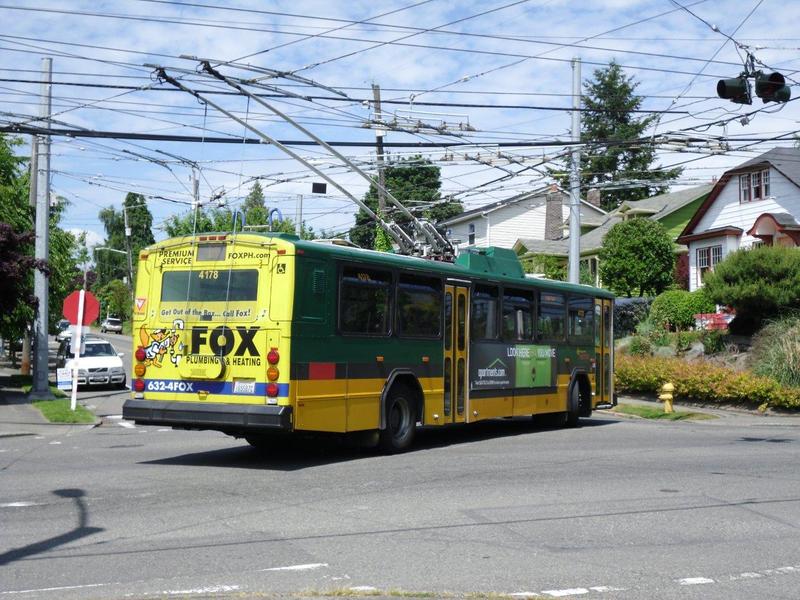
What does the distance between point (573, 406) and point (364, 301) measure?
7.81 metres

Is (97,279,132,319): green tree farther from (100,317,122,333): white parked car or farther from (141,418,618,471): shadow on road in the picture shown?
(141,418,618,471): shadow on road

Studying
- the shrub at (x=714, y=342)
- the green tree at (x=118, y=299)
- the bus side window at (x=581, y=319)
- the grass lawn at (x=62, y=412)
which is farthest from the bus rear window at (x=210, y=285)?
the green tree at (x=118, y=299)

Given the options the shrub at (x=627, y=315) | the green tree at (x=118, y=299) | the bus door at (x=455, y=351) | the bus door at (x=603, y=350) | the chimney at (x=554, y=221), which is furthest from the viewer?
the green tree at (x=118, y=299)

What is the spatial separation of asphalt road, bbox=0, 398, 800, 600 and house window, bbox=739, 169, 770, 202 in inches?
1103

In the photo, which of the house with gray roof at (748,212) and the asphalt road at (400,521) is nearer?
the asphalt road at (400,521)

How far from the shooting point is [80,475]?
475 inches

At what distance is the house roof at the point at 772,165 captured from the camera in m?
40.2

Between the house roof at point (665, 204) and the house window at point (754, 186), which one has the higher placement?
the house roof at point (665, 204)

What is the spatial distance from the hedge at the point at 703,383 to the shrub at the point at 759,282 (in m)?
2.24

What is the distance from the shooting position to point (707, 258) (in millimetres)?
44312

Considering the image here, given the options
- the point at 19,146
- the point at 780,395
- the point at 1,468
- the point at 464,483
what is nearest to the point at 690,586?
the point at 464,483

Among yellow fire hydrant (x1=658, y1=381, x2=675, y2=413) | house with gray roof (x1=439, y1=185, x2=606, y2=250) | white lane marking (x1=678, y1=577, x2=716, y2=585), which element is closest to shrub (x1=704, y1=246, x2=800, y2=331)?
yellow fire hydrant (x1=658, y1=381, x2=675, y2=413)

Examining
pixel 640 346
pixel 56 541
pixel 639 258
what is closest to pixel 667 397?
pixel 640 346

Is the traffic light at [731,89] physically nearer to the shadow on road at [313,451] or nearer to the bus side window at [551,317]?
the bus side window at [551,317]
